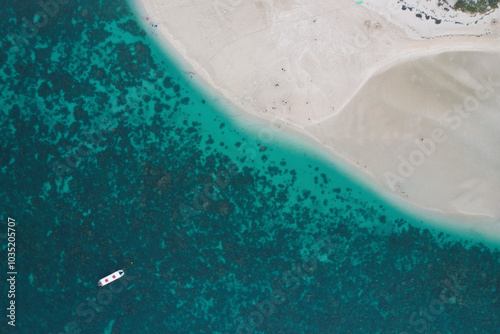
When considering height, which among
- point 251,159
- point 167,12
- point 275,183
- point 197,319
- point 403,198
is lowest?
point 197,319

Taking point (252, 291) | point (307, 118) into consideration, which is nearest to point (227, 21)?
point (307, 118)

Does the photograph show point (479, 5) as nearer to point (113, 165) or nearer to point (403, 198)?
point (403, 198)
